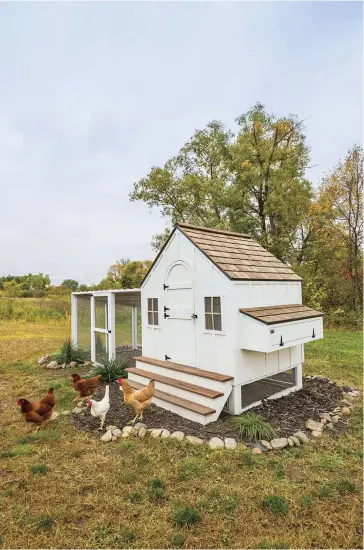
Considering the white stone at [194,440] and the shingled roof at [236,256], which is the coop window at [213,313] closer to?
the shingled roof at [236,256]

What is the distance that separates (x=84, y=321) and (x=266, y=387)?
244 inches

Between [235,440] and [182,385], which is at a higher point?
[182,385]

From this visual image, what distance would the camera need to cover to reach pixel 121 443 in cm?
445

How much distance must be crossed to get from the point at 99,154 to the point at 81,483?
38.2 ft

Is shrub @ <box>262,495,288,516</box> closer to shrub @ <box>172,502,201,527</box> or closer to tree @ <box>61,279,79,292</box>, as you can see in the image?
shrub @ <box>172,502,201,527</box>

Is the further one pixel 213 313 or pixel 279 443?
pixel 213 313

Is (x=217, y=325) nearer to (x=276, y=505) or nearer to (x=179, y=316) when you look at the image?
(x=179, y=316)

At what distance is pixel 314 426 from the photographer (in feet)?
16.0

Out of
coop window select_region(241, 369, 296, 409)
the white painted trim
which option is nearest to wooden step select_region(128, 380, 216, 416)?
coop window select_region(241, 369, 296, 409)

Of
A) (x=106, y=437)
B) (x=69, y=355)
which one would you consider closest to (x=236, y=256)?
(x=106, y=437)

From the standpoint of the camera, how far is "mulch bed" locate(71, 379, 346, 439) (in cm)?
487

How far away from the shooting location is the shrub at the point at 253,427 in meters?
4.57

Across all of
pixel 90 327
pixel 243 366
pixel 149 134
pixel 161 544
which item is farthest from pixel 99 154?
pixel 161 544

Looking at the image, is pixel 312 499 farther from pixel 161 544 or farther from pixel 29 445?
pixel 29 445
